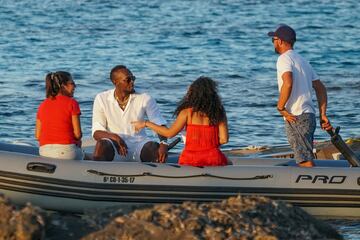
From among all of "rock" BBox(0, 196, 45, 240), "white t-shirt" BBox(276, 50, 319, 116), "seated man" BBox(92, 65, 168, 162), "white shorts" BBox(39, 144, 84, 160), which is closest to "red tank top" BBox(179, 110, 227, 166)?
"seated man" BBox(92, 65, 168, 162)

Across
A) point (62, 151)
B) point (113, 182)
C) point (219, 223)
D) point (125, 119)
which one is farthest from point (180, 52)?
point (219, 223)

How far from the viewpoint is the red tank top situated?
891cm

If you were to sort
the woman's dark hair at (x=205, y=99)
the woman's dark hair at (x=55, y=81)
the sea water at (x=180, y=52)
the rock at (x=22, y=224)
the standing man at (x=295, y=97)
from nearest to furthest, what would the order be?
the rock at (x=22, y=224) → the woman's dark hair at (x=205, y=99) → the woman's dark hair at (x=55, y=81) → the standing man at (x=295, y=97) → the sea water at (x=180, y=52)

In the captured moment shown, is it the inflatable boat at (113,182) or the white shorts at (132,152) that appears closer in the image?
the inflatable boat at (113,182)

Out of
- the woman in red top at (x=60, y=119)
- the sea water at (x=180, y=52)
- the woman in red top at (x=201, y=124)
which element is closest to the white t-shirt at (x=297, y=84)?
the woman in red top at (x=201, y=124)

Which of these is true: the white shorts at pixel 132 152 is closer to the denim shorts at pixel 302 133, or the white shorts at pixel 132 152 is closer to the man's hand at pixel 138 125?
the man's hand at pixel 138 125

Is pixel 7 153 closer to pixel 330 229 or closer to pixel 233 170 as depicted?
pixel 233 170

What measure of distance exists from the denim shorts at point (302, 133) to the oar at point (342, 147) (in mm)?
233

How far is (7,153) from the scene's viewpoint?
8977mm

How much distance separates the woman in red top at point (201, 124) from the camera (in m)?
8.83

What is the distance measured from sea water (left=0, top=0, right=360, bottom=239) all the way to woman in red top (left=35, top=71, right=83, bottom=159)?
217 centimetres

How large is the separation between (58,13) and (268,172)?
26.6 meters

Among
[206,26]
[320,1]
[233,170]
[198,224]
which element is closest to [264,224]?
[198,224]

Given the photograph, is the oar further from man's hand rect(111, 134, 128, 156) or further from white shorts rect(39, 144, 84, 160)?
white shorts rect(39, 144, 84, 160)
